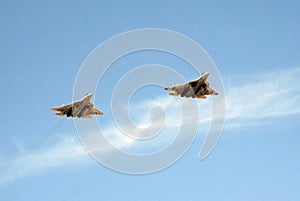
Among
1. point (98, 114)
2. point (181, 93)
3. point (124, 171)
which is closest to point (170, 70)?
point (181, 93)

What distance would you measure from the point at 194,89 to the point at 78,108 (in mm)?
31044

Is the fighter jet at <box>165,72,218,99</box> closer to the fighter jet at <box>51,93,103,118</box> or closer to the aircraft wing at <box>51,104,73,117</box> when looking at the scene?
the fighter jet at <box>51,93,103,118</box>

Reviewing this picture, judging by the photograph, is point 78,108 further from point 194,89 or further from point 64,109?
point 194,89

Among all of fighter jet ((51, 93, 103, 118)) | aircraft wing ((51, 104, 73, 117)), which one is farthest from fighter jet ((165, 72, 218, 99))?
aircraft wing ((51, 104, 73, 117))

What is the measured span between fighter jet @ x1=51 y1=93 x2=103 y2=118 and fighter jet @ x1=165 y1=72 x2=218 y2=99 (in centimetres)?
2146

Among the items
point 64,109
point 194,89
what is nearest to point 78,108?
point 64,109

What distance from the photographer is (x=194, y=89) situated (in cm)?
9494

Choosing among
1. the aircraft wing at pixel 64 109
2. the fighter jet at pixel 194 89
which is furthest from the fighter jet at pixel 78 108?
the fighter jet at pixel 194 89

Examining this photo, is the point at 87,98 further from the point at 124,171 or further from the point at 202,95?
the point at 202,95

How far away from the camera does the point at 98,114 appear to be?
9925 cm

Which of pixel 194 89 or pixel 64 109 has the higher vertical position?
pixel 194 89

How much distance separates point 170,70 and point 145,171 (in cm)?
2754

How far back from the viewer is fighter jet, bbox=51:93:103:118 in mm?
94438

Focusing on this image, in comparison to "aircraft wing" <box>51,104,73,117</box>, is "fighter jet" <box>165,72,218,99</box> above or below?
above
